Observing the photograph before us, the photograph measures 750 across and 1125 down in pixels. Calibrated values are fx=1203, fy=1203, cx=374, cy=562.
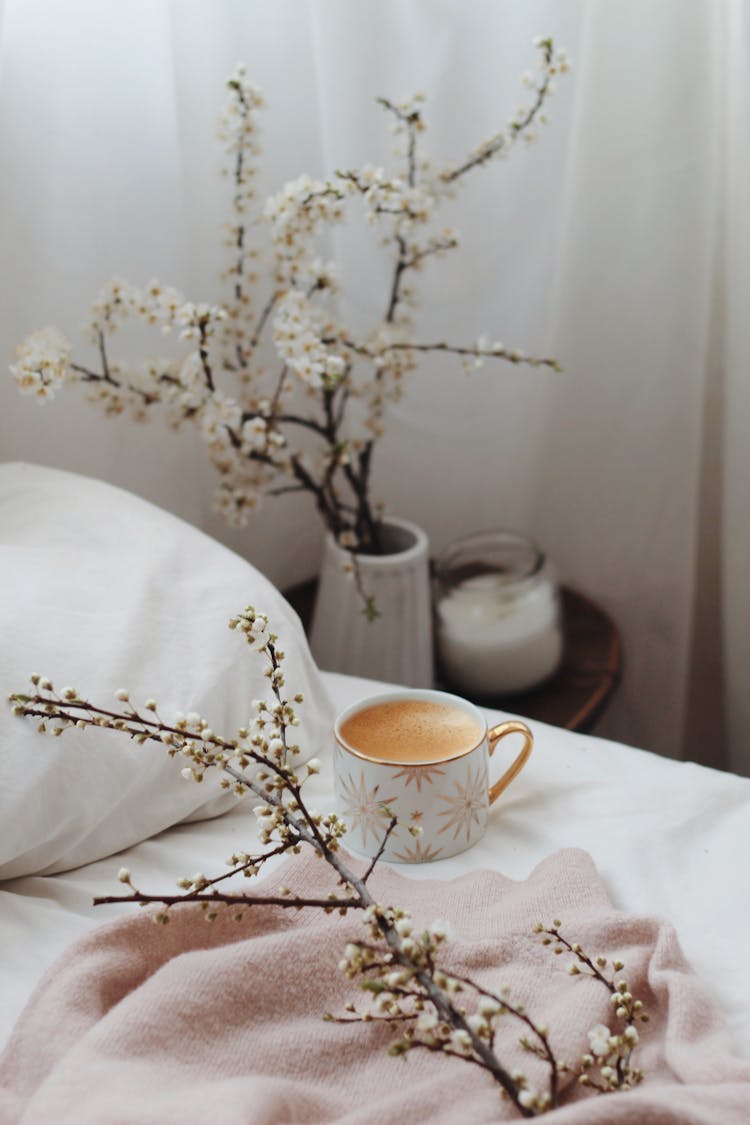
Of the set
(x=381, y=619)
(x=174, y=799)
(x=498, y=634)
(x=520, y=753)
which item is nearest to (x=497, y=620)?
(x=498, y=634)

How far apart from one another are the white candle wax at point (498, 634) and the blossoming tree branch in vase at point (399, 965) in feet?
1.62

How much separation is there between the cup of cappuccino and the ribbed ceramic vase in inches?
13.8

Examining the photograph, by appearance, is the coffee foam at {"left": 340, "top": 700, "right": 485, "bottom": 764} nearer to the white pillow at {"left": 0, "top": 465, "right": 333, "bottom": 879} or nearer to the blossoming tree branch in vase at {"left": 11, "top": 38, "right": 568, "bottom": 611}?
the white pillow at {"left": 0, "top": 465, "right": 333, "bottom": 879}

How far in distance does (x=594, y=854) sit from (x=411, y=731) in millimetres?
139

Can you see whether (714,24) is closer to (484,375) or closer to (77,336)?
(484,375)

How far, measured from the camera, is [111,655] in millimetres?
761

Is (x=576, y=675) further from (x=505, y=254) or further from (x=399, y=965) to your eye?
(x=399, y=965)

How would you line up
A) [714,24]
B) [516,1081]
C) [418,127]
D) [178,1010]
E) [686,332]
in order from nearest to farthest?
[516,1081]
[178,1010]
[418,127]
[714,24]
[686,332]

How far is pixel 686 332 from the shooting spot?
131 cm

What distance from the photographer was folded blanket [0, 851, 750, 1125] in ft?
1.71

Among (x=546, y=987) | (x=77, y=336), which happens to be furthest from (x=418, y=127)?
(x=546, y=987)

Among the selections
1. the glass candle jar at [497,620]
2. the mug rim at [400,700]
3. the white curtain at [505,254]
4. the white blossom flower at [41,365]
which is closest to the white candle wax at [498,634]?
the glass candle jar at [497,620]

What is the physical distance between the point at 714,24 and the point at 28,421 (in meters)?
0.77

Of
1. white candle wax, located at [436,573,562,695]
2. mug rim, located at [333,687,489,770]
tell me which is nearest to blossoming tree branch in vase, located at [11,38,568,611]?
white candle wax, located at [436,573,562,695]
